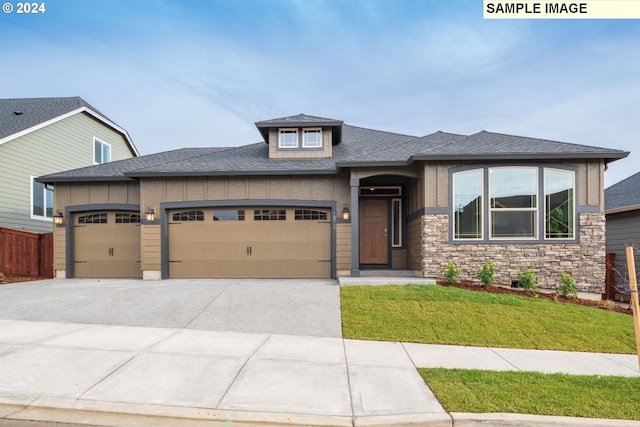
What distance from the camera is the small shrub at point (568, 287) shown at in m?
9.44

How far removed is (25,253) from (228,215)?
7.29 m

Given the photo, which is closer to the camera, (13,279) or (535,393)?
(535,393)

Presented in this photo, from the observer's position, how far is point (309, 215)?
480 inches

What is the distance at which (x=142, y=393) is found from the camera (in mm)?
3982

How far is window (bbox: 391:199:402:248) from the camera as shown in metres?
12.8

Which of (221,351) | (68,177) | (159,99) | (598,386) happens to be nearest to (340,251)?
(221,351)

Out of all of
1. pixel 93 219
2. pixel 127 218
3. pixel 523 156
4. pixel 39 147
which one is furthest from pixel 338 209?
pixel 39 147

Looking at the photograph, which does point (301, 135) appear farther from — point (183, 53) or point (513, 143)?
point (183, 53)

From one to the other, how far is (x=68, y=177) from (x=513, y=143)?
14.3 meters

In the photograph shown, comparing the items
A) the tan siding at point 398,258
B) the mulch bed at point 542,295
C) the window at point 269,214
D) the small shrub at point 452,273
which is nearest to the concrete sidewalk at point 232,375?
the mulch bed at point 542,295

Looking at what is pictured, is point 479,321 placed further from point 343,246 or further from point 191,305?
point 191,305

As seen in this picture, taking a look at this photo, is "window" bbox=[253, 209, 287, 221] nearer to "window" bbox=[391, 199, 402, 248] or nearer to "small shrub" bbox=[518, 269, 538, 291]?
"window" bbox=[391, 199, 402, 248]

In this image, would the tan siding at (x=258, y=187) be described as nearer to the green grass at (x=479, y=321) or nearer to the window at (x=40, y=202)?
the green grass at (x=479, y=321)

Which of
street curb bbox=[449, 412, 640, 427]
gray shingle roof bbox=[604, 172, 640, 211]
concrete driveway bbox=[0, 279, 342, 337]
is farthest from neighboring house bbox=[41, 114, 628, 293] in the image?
street curb bbox=[449, 412, 640, 427]
